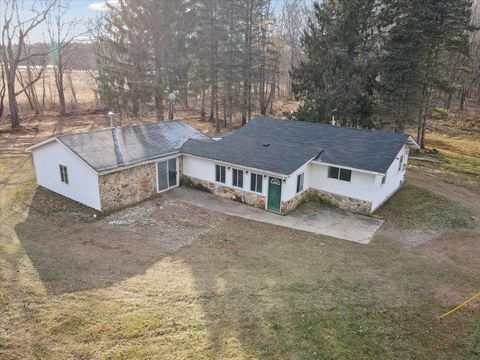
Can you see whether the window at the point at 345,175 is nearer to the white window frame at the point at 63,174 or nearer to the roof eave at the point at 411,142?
the roof eave at the point at 411,142

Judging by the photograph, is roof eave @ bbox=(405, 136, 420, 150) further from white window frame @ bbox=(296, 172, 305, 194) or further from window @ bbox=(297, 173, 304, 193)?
window @ bbox=(297, 173, 304, 193)

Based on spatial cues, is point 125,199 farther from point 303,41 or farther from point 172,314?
point 303,41

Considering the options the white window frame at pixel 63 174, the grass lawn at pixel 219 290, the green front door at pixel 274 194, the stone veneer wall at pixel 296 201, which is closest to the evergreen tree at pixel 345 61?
the stone veneer wall at pixel 296 201

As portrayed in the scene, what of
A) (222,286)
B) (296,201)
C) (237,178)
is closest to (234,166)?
(237,178)

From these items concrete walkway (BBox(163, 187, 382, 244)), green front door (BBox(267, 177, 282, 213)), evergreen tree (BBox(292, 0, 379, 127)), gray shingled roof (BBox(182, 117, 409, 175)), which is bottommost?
concrete walkway (BBox(163, 187, 382, 244))

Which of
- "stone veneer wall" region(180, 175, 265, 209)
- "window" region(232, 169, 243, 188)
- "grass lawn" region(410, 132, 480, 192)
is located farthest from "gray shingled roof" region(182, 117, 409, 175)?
"grass lawn" region(410, 132, 480, 192)

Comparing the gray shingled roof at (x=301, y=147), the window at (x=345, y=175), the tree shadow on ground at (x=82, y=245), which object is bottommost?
the tree shadow on ground at (x=82, y=245)
